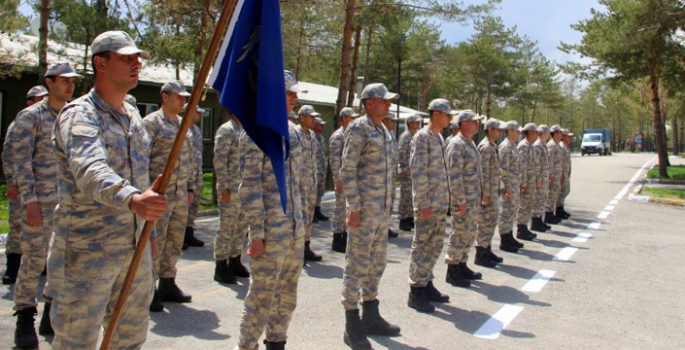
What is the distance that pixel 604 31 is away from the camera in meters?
25.5

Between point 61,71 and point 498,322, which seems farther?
point 498,322

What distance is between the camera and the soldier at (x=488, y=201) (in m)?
8.65

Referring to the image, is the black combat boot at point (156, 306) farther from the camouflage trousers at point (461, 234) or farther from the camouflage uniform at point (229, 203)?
the camouflage trousers at point (461, 234)

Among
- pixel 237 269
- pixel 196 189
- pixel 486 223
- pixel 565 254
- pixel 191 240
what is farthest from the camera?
pixel 565 254

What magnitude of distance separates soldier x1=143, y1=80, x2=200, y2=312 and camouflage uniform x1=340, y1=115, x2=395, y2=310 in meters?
1.70

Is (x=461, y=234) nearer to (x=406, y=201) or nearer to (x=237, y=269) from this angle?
(x=237, y=269)

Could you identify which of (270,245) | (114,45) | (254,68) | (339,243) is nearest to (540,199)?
(339,243)

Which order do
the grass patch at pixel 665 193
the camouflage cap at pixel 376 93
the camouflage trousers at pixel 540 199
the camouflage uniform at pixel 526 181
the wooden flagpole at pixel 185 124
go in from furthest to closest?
the grass patch at pixel 665 193 < the camouflage trousers at pixel 540 199 < the camouflage uniform at pixel 526 181 < the camouflage cap at pixel 376 93 < the wooden flagpole at pixel 185 124

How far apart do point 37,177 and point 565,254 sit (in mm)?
7709

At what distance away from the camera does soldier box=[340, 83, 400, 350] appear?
532cm

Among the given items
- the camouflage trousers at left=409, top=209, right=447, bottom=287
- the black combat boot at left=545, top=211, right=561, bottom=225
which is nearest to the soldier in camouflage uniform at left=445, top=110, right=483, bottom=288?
the camouflage trousers at left=409, top=209, right=447, bottom=287

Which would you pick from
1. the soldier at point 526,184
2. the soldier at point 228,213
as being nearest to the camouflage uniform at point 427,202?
the soldier at point 228,213

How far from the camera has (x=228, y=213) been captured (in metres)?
7.37

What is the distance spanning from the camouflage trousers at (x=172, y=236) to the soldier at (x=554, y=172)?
9359 mm
